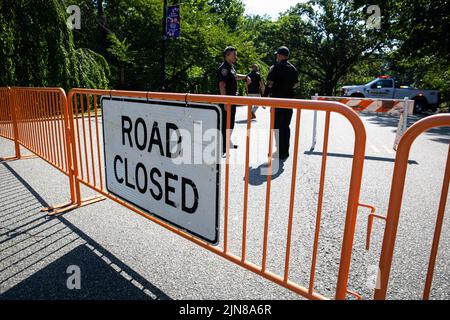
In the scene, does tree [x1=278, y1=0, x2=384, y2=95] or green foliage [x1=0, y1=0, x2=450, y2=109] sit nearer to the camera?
green foliage [x1=0, y1=0, x2=450, y2=109]

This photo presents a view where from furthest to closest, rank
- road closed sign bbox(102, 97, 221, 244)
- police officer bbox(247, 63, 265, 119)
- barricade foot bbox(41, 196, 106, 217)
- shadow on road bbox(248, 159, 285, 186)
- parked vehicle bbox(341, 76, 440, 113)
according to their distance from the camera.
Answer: parked vehicle bbox(341, 76, 440, 113) → police officer bbox(247, 63, 265, 119) → shadow on road bbox(248, 159, 285, 186) → barricade foot bbox(41, 196, 106, 217) → road closed sign bbox(102, 97, 221, 244)

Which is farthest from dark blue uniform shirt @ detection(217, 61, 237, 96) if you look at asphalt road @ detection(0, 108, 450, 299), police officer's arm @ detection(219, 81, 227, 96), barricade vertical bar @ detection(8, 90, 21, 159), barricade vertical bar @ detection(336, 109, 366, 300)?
barricade vertical bar @ detection(336, 109, 366, 300)

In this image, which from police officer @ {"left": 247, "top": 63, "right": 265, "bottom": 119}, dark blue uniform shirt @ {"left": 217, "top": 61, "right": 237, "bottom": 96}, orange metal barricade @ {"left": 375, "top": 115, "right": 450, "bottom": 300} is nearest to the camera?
orange metal barricade @ {"left": 375, "top": 115, "right": 450, "bottom": 300}

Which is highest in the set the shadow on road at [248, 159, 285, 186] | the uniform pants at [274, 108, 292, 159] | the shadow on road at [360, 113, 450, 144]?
the uniform pants at [274, 108, 292, 159]

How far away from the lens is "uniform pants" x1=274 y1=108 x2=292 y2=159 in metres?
5.57

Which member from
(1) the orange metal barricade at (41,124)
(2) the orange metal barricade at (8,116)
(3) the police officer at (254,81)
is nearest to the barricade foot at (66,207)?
(1) the orange metal barricade at (41,124)

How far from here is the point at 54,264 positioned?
8.32 ft

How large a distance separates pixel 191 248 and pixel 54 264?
1.14 m

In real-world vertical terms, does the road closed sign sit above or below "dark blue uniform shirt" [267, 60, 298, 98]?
below

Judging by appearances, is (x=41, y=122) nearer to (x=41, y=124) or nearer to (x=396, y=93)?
(x=41, y=124)

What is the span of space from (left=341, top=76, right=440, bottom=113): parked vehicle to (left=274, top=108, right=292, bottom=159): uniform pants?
17.4 m

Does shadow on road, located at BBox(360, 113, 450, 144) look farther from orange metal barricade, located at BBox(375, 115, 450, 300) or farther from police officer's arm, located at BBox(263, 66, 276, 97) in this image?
orange metal barricade, located at BBox(375, 115, 450, 300)

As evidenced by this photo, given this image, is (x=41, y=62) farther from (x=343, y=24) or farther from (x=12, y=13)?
(x=343, y=24)
